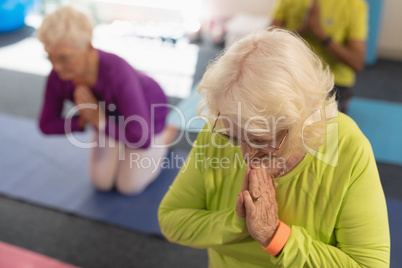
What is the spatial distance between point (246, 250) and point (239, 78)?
0.56m

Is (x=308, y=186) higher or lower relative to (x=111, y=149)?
higher

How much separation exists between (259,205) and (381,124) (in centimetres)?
245

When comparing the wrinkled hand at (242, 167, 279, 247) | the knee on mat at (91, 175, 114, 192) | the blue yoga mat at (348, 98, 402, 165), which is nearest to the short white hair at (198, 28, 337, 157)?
the wrinkled hand at (242, 167, 279, 247)

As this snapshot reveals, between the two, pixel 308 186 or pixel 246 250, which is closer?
pixel 308 186

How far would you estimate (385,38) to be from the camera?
→ 4270 mm

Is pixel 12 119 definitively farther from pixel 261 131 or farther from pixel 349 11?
pixel 261 131

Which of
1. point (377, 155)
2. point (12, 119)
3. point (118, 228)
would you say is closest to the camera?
point (118, 228)

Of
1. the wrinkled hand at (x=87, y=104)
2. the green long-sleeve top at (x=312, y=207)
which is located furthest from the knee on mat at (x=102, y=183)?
the green long-sleeve top at (x=312, y=207)

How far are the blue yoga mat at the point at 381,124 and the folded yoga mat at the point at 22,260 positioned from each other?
2.14 m

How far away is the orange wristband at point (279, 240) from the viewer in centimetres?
104

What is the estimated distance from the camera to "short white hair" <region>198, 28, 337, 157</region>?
88 cm

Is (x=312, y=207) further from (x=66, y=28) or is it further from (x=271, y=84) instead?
(x=66, y=28)

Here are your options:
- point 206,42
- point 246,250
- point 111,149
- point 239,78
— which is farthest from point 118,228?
point 206,42

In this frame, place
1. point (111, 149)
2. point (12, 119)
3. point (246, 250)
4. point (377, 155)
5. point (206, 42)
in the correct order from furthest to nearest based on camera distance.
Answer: point (206, 42) → point (12, 119) → point (377, 155) → point (111, 149) → point (246, 250)
